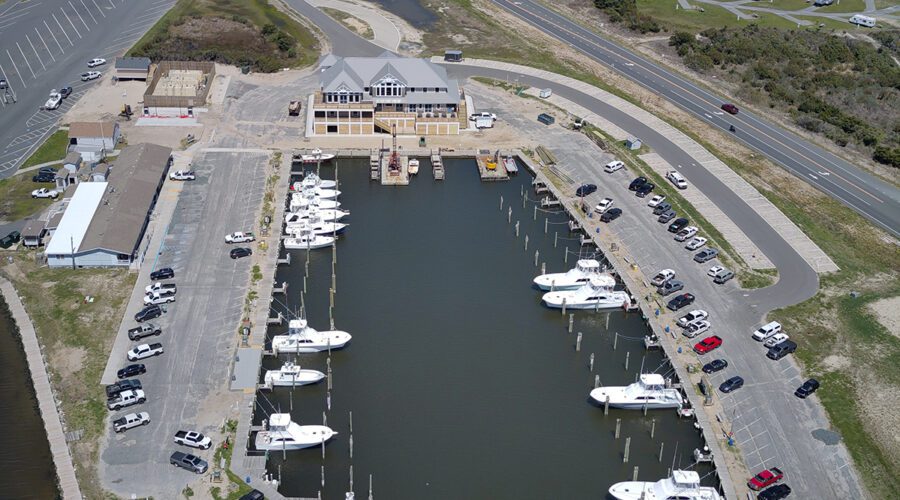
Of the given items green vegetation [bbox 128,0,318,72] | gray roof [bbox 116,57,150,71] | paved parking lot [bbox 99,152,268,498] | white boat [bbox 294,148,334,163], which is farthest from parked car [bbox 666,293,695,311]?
gray roof [bbox 116,57,150,71]

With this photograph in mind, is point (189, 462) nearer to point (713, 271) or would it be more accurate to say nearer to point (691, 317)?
point (691, 317)

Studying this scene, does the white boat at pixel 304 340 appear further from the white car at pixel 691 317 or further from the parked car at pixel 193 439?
the white car at pixel 691 317

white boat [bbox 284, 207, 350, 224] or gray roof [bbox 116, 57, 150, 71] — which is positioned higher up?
gray roof [bbox 116, 57, 150, 71]

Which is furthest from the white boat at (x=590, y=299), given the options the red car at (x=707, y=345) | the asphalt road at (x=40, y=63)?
Result: the asphalt road at (x=40, y=63)

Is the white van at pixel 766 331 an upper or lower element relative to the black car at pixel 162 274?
upper

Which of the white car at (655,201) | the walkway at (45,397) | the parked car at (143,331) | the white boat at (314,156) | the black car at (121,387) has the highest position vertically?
the white car at (655,201)

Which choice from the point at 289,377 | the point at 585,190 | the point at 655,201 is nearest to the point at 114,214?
the point at 289,377

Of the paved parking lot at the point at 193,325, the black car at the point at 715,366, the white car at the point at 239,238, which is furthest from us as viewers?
the white car at the point at 239,238

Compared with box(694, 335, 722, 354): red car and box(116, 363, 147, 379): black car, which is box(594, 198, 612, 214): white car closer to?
box(694, 335, 722, 354): red car
